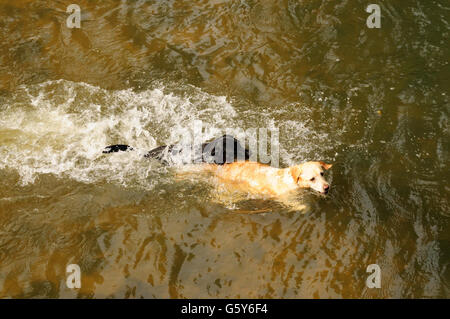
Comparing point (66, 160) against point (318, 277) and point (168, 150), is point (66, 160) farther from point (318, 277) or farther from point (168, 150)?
point (318, 277)

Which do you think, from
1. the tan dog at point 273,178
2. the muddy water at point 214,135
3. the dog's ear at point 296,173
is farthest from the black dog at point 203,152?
the dog's ear at point 296,173

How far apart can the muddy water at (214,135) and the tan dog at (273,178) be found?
0.23m

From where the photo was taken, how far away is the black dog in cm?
653

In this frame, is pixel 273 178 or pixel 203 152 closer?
pixel 273 178

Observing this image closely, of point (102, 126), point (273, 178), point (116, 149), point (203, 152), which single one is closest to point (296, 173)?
point (273, 178)

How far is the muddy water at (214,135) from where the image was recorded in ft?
18.8

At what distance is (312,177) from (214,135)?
228 cm

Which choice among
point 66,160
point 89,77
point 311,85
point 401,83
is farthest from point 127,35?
point 401,83

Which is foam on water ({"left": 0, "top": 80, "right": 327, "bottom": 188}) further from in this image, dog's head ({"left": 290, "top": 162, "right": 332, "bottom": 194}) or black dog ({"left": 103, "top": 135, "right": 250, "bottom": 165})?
dog's head ({"left": 290, "top": 162, "right": 332, "bottom": 194})

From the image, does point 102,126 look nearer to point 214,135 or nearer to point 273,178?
point 214,135

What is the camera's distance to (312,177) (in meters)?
5.86

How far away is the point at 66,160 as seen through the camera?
714 cm

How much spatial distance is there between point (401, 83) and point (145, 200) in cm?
553
